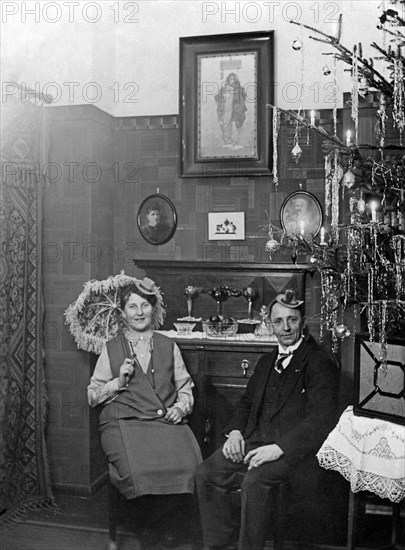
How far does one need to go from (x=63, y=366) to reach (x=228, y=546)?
1264 mm

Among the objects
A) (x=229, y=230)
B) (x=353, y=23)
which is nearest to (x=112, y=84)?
(x=229, y=230)

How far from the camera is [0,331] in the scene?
2963mm

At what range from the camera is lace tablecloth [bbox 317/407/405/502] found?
227 cm

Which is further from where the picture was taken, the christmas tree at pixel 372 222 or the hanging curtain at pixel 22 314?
the hanging curtain at pixel 22 314

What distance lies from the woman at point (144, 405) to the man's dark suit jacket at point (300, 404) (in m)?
0.26

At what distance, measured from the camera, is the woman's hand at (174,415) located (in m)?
2.89

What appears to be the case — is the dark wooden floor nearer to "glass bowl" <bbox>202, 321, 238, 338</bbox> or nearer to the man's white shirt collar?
the man's white shirt collar

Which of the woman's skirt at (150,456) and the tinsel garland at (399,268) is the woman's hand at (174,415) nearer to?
the woman's skirt at (150,456)

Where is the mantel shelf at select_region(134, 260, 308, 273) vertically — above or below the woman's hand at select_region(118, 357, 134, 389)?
above

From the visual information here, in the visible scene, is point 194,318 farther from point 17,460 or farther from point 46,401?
point 17,460

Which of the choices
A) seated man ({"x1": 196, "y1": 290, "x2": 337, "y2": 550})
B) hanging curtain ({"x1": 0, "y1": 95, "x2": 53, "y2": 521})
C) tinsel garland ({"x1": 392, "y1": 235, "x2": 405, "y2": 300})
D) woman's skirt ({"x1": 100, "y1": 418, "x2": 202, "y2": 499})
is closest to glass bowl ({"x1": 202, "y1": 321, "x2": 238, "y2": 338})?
seated man ({"x1": 196, "y1": 290, "x2": 337, "y2": 550})

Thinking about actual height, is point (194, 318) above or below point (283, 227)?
below

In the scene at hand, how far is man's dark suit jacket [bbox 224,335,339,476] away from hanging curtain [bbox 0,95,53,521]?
1013 millimetres

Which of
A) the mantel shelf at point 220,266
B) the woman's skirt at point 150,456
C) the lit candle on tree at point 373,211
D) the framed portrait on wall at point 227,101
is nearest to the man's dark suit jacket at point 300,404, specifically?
the woman's skirt at point 150,456
